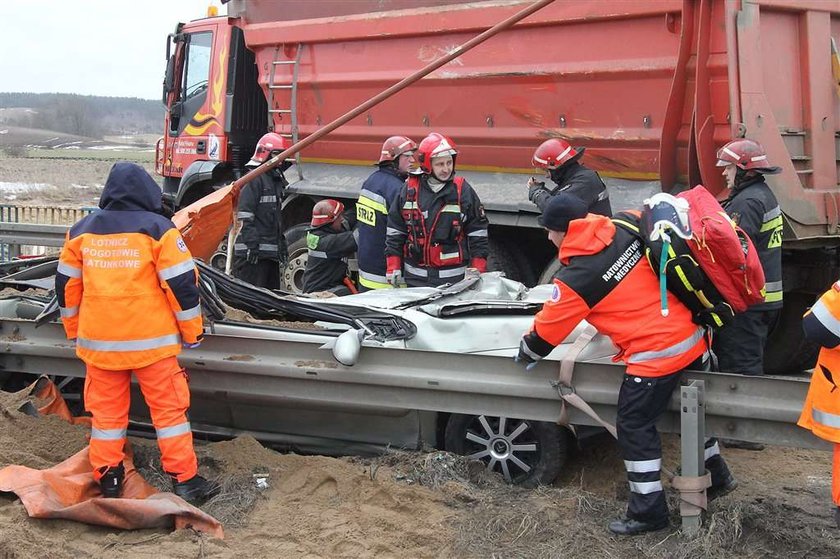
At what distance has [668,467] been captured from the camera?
16.0 feet

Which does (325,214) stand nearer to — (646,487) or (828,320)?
(646,487)

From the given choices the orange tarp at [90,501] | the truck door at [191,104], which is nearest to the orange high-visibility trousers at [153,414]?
the orange tarp at [90,501]

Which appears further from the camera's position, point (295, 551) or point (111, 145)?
point (111, 145)

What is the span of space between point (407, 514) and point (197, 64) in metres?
7.18

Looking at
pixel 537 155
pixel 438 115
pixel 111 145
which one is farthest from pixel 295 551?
pixel 111 145

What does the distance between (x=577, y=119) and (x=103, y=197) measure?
3733 mm

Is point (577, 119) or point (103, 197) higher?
point (577, 119)

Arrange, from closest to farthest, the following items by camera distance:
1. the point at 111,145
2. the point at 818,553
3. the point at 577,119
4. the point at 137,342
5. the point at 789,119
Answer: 1. the point at 818,553
2. the point at 137,342
3. the point at 789,119
4. the point at 577,119
5. the point at 111,145

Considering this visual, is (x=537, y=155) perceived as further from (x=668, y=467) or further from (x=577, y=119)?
(x=668, y=467)

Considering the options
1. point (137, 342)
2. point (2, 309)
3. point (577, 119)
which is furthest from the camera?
point (577, 119)

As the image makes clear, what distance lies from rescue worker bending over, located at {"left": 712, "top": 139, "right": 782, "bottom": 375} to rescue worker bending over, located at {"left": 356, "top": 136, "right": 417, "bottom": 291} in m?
2.39

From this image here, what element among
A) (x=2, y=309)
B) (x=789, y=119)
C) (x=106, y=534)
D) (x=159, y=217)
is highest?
(x=789, y=119)

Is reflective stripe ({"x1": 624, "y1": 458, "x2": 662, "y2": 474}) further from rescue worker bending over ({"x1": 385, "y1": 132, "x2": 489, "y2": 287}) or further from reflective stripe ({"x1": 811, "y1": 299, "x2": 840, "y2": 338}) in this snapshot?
rescue worker bending over ({"x1": 385, "y1": 132, "x2": 489, "y2": 287})

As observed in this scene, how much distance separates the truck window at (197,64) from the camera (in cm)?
986
